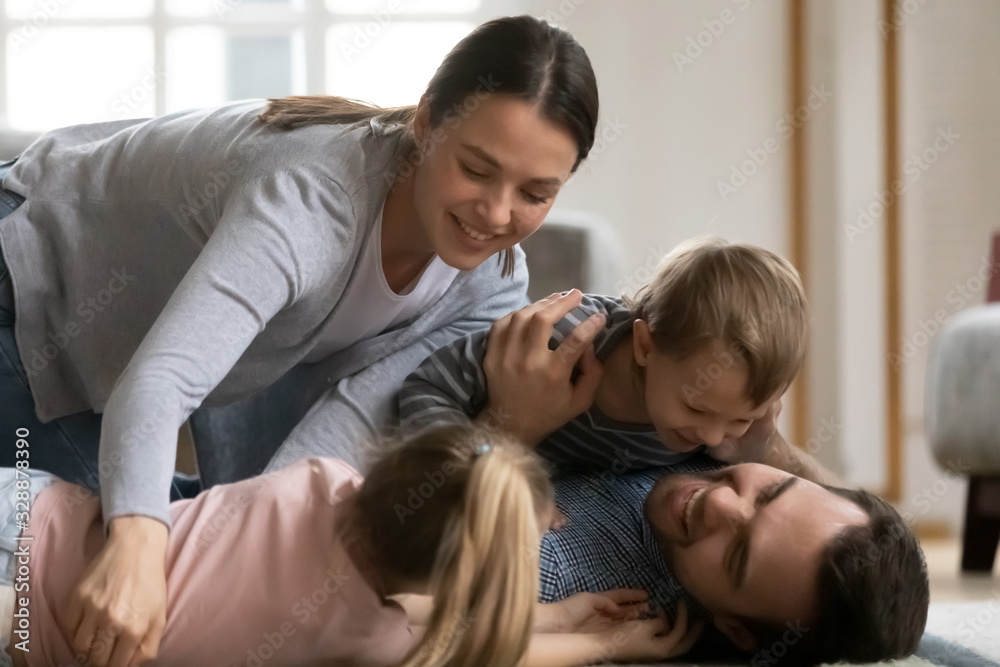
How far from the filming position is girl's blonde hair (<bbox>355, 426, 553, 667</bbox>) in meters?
0.82


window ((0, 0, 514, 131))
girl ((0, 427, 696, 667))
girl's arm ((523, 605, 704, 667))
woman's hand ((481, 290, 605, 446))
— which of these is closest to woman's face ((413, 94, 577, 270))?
woman's hand ((481, 290, 605, 446))

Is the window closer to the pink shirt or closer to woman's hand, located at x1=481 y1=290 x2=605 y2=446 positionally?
woman's hand, located at x1=481 y1=290 x2=605 y2=446

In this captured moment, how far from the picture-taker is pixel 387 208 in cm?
117

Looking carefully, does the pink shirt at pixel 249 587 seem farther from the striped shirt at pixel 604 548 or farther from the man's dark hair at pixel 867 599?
the man's dark hair at pixel 867 599

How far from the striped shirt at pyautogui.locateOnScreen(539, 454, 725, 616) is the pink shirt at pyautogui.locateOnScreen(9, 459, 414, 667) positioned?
27 centimetres

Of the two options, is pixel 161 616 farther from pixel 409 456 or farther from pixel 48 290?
pixel 48 290

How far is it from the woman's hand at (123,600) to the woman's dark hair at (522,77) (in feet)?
1.73

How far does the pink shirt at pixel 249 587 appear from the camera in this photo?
87 centimetres

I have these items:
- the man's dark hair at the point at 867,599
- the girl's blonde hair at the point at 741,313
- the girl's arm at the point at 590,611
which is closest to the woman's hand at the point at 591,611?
the girl's arm at the point at 590,611

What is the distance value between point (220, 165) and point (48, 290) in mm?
284

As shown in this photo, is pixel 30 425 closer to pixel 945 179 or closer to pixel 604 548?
Result: pixel 604 548

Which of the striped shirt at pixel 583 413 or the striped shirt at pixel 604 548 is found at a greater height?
the striped shirt at pixel 583 413

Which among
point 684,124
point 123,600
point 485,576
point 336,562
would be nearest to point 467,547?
point 485,576

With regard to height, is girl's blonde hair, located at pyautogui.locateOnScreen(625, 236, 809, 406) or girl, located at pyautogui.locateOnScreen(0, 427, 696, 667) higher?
girl's blonde hair, located at pyautogui.locateOnScreen(625, 236, 809, 406)
